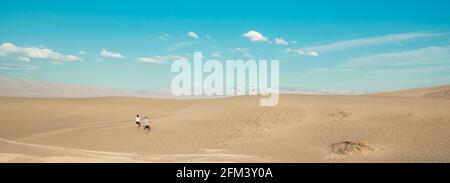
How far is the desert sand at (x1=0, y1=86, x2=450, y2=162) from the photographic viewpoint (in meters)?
20.6

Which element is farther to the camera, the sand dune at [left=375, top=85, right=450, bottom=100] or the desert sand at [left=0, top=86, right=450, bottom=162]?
the sand dune at [left=375, top=85, right=450, bottom=100]

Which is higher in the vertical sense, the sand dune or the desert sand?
the sand dune

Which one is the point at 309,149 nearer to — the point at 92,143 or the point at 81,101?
the point at 92,143

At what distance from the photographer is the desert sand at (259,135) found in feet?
67.5

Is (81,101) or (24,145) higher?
(81,101)

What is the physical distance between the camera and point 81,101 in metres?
50.4

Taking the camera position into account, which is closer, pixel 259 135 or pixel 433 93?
pixel 259 135

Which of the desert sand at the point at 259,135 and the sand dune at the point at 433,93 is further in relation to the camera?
the sand dune at the point at 433,93

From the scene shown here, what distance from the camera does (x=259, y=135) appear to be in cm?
2612

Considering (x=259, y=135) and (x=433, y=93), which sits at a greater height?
(x=433, y=93)
